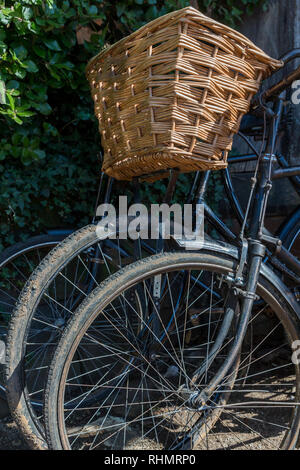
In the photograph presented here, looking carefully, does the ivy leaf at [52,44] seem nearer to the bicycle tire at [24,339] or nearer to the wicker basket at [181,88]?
the wicker basket at [181,88]

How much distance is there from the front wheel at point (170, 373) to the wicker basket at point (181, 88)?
14.4 inches

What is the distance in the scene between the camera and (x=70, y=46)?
7.13 ft

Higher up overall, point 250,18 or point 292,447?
point 250,18

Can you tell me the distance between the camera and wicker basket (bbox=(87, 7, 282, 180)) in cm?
137

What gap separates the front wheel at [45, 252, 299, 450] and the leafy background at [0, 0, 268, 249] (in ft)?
2.07

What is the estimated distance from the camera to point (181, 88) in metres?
1.38

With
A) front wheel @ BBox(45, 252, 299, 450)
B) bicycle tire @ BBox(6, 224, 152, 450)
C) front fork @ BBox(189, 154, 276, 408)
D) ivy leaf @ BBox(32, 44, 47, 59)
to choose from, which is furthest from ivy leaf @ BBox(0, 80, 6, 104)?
front fork @ BBox(189, 154, 276, 408)

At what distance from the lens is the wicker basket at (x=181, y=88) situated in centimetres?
137

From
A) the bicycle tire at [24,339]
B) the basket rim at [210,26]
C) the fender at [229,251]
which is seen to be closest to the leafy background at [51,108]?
the basket rim at [210,26]

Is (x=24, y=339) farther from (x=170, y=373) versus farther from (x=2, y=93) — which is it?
(x=2, y=93)
